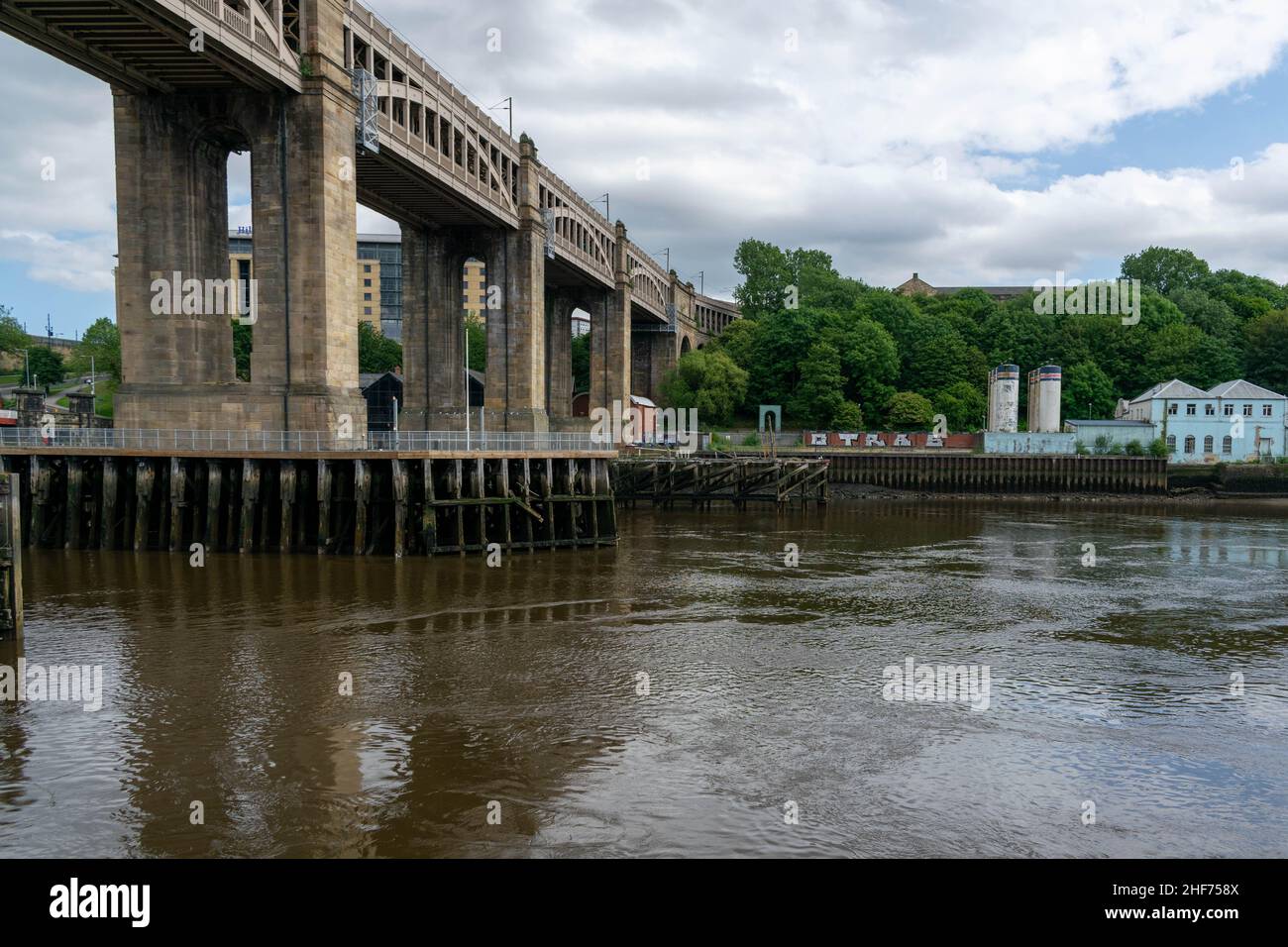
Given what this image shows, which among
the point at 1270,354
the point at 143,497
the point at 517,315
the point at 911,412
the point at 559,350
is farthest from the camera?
the point at 1270,354

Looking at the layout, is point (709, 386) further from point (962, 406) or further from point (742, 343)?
point (962, 406)

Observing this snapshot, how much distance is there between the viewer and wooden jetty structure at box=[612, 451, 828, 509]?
52.0 meters

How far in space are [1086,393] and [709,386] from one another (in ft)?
122

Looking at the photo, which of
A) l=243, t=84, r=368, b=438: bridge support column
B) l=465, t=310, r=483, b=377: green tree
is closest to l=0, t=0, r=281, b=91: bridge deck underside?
l=243, t=84, r=368, b=438: bridge support column

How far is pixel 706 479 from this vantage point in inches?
2071

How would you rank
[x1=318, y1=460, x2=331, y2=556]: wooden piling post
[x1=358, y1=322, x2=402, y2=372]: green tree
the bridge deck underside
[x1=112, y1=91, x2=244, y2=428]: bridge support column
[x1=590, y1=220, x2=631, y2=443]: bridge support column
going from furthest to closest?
[x1=358, y1=322, x2=402, y2=372]: green tree, [x1=590, y1=220, x2=631, y2=443]: bridge support column, [x1=112, y1=91, x2=244, y2=428]: bridge support column, [x1=318, y1=460, x2=331, y2=556]: wooden piling post, the bridge deck underside

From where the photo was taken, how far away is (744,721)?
13.8m

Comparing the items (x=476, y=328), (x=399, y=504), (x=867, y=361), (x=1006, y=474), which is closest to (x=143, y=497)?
(x=399, y=504)

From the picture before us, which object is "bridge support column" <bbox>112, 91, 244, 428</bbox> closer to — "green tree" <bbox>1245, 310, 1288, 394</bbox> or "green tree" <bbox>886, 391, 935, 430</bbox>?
"green tree" <bbox>886, 391, 935, 430</bbox>

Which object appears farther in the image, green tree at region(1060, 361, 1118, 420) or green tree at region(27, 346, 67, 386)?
green tree at region(27, 346, 67, 386)

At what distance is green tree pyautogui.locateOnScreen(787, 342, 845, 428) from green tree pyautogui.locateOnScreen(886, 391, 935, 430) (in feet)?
16.6

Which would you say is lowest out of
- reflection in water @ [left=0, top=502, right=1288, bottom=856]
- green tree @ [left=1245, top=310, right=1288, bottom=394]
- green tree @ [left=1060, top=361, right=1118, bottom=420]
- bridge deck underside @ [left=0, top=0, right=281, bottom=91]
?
reflection in water @ [left=0, top=502, right=1288, bottom=856]

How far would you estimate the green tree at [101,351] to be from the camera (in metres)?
88.6

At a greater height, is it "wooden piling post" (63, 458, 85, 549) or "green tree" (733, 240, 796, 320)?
"green tree" (733, 240, 796, 320)
